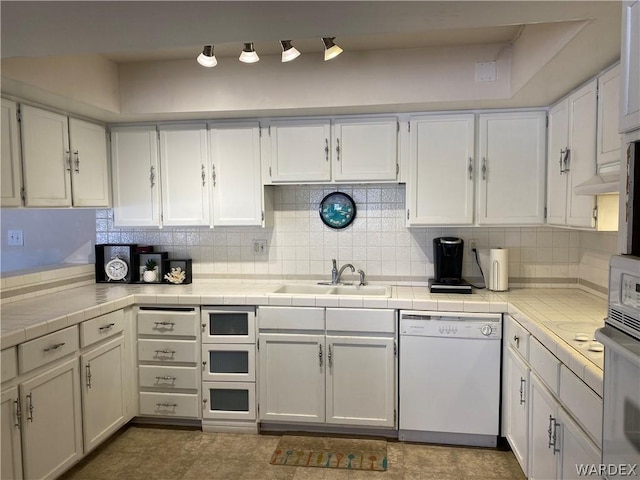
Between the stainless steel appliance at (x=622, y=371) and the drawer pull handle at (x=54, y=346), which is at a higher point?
the stainless steel appliance at (x=622, y=371)

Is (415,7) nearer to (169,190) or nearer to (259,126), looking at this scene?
(259,126)

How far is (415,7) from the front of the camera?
1.43 m

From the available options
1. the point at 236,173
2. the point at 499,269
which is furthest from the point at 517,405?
the point at 236,173

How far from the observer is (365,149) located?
3.04 m

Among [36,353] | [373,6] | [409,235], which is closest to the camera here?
[373,6]

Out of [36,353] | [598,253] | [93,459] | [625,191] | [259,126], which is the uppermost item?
[259,126]

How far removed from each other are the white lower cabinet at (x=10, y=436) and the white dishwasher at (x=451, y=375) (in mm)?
2062

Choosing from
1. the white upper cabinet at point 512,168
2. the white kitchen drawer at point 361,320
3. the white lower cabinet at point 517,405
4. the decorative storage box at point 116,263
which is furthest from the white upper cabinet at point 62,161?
the white lower cabinet at point 517,405

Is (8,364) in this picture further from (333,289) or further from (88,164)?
(333,289)

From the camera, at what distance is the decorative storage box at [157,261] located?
137 inches

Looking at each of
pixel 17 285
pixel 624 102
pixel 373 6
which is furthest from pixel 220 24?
pixel 17 285

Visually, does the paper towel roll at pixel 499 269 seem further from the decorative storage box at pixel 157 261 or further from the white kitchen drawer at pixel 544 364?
the decorative storage box at pixel 157 261

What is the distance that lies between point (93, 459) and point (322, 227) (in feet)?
6.97

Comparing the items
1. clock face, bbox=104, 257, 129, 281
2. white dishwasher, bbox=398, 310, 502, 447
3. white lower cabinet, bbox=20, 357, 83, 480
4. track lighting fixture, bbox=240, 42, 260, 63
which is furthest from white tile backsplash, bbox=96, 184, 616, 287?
white lower cabinet, bbox=20, 357, 83, 480
